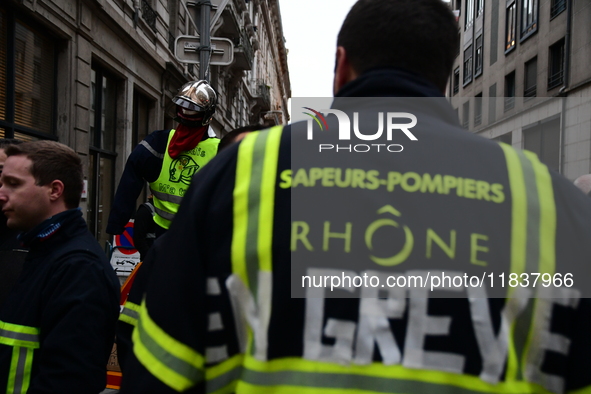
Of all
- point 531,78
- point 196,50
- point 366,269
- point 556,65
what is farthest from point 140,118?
point 531,78

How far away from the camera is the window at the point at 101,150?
10555 mm

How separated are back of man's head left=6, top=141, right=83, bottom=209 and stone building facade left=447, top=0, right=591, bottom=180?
11.3 metres

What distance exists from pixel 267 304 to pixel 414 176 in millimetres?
391

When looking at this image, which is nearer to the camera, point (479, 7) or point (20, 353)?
point (20, 353)

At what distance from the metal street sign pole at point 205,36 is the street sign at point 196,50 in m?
0.19

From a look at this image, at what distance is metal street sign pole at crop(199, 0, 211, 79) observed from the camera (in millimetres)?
8609

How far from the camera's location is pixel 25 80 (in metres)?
8.00

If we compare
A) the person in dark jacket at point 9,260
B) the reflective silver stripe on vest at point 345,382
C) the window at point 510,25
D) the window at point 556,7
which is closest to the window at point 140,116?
the person in dark jacket at point 9,260

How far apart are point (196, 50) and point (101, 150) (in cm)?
322

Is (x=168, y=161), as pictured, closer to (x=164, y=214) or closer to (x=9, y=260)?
(x=164, y=214)

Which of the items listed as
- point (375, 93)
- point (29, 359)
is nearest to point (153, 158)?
point (29, 359)

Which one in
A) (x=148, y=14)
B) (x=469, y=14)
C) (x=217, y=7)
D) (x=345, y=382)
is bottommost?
(x=345, y=382)

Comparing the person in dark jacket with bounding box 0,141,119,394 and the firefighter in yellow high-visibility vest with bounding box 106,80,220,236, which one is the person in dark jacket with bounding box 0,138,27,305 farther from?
the firefighter in yellow high-visibility vest with bounding box 106,80,220,236

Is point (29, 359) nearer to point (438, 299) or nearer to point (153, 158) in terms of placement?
point (438, 299)
